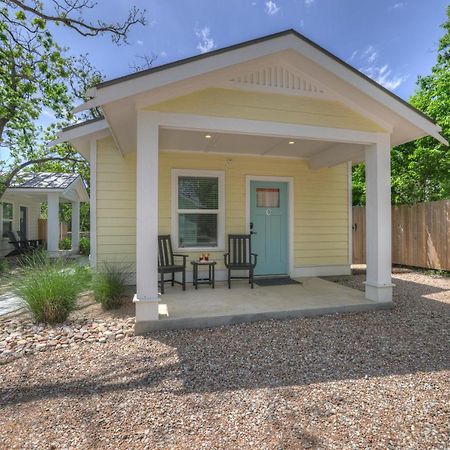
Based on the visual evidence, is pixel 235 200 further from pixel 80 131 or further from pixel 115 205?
pixel 80 131

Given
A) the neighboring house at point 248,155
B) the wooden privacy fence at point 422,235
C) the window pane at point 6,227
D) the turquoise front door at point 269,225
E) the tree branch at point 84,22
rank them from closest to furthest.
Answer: the neighboring house at point 248,155
the tree branch at point 84,22
the turquoise front door at point 269,225
the wooden privacy fence at point 422,235
the window pane at point 6,227

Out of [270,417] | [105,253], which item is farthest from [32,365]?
[105,253]

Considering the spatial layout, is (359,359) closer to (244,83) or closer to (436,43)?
(244,83)

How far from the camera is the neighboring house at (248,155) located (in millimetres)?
3576

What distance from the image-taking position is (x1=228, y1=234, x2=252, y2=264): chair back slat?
19.3ft

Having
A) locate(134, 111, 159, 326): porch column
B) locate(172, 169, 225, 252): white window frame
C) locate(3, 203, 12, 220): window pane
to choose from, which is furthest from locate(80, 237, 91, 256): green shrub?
locate(134, 111, 159, 326): porch column

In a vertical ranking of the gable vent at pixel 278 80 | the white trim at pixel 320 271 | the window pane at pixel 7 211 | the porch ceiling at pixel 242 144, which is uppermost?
the gable vent at pixel 278 80

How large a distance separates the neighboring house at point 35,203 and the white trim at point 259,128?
7.97 metres

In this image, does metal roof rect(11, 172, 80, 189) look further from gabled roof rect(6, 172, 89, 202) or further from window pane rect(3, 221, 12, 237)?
window pane rect(3, 221, 12, 237)

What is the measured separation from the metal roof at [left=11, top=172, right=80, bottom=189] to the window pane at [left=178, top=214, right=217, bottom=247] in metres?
6.45

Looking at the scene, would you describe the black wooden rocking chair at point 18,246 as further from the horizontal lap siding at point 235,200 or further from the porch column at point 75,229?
the horizontal lap siding at point 235,200

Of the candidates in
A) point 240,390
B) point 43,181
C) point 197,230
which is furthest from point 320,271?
point 43,181

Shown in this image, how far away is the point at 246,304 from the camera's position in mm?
4289

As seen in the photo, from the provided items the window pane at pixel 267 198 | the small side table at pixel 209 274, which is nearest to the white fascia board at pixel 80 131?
the small side table at pixel 209 274
